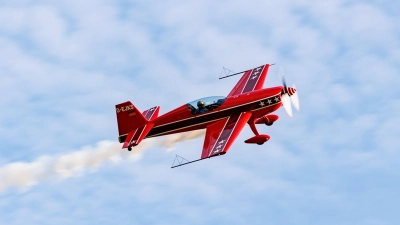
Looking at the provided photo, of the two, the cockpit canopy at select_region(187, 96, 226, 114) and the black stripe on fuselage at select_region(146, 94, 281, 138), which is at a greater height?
the cockpit canopy at select_region(187, 96, 226, 114)

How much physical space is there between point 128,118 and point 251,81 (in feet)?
24.5

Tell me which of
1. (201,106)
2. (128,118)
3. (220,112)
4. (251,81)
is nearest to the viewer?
(220,112)

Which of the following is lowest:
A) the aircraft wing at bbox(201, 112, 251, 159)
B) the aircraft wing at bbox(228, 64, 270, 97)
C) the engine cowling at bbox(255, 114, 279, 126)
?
the aircraft wing at bbox(201, 112, 251, 159)

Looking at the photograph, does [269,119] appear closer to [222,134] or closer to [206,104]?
[222,134]

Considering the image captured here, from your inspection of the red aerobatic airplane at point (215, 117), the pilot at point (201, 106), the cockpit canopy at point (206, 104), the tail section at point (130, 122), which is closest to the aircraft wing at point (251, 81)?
the red aerobatic airplane at point (215, 117)

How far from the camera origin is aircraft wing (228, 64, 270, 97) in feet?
168

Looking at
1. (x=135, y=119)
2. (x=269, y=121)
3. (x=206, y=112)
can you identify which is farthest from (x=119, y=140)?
(x=269, y=121)

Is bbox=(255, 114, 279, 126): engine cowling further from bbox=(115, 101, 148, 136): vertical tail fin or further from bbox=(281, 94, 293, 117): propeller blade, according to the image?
bbox=(115, 101, 148, 136): vertical tail fin

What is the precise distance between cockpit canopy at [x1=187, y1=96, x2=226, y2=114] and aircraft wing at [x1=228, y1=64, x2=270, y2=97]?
2.79m

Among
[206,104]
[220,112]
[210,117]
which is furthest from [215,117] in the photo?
[206,104]

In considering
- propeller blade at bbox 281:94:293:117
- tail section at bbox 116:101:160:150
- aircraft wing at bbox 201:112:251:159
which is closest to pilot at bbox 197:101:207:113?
aircraft wing at bbox 201:112:251:159

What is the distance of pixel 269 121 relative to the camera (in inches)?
1933

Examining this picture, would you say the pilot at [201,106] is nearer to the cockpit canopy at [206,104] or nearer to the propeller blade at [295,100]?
the cockpit canopy at [206,104]

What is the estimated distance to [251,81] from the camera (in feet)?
170
